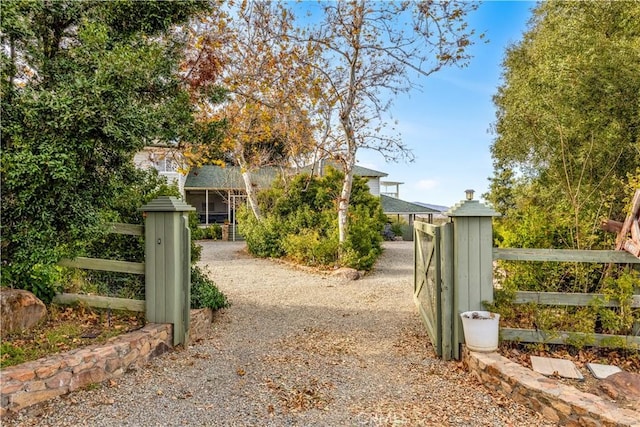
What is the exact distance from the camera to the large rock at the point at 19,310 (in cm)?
348

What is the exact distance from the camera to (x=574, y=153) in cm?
738

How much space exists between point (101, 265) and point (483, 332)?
383 centimetres

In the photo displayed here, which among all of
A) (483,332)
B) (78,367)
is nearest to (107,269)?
(78,367)

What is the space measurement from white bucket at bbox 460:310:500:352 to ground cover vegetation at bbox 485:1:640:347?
33 centimetres

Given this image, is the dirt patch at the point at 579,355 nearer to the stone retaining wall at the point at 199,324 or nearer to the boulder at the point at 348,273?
the stone retaining wall at the point at 199,324

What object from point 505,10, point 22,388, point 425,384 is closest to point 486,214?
point 425,384

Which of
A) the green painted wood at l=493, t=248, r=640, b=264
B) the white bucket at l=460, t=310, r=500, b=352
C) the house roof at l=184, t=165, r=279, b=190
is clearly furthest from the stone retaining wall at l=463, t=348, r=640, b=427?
the house roof at l=184, t=165, r=279, b=190

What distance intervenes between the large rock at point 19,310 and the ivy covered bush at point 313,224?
24.3 ft

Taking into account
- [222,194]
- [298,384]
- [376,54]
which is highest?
[376,54]

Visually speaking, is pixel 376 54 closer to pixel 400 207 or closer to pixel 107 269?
pixel 107 269

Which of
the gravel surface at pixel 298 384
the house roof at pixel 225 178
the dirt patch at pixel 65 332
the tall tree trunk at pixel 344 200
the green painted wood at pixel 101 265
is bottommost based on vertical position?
the gravel surface at pixel 298 384

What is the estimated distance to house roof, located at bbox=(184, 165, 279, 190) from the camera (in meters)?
19.9

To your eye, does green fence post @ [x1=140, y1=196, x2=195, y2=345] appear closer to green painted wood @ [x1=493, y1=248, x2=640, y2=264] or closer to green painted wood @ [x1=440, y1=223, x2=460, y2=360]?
green painted wood @ [x1=440, y1=223, x2=460, y2=360]

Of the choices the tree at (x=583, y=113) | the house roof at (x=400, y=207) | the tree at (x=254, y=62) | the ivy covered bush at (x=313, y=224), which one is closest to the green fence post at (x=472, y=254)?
the tree at (x=583, y=113)
